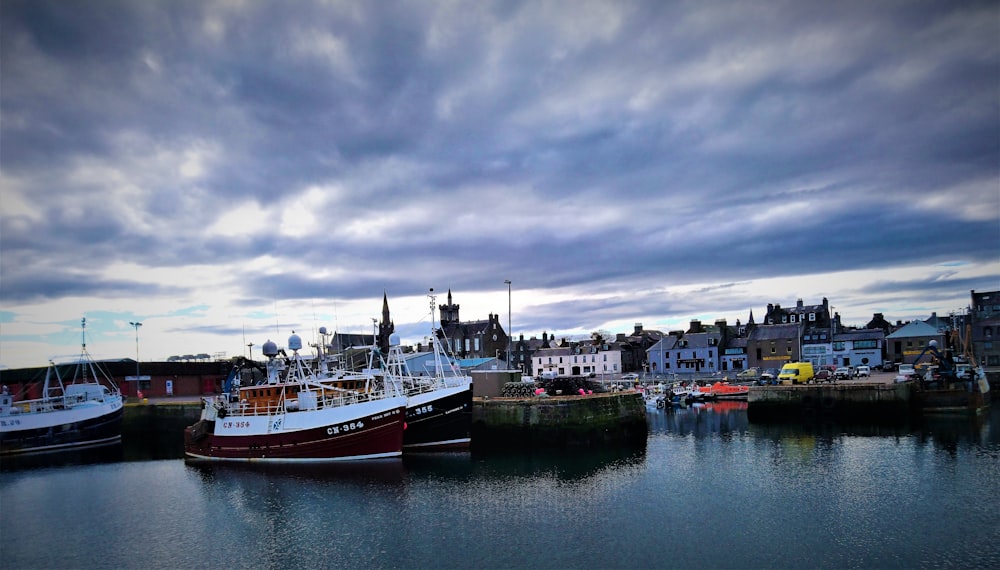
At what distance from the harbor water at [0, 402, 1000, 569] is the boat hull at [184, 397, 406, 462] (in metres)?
1.73

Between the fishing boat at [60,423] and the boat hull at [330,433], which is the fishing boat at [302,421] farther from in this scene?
the fishing boat at [60,423]

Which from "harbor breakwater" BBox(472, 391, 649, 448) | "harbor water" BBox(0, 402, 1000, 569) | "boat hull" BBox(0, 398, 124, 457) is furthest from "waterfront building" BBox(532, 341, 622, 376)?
"boat hull" BBox(0, 398, 124, 457)

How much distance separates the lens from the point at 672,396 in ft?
247

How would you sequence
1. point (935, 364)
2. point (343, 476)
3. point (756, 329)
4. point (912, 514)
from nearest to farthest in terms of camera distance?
1. point (912, 514)
2. point (343, 476)
3. point (935, 364)
4. point (756, 329)

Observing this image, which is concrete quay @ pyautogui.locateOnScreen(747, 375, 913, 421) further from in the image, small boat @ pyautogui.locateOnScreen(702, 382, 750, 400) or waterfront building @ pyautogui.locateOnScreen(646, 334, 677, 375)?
waterfront building @ pyautogui.locateOnScreen(646, 334, 677, 375)

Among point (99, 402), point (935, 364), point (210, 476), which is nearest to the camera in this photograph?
point (210, 476)

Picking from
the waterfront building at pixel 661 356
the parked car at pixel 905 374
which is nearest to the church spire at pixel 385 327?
the waterfront building at pixel 661 356

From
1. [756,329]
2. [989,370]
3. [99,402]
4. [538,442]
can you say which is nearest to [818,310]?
[756,329]

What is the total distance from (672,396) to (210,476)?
5214 centimetres

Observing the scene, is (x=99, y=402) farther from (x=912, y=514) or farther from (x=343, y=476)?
(x=912, y=514)

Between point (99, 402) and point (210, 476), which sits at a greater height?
point (99, 402)

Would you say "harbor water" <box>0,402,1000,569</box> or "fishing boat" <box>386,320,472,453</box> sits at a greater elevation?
"fishing boat" <box>386,320,472,453</box>

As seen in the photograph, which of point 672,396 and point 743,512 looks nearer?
point 743,512

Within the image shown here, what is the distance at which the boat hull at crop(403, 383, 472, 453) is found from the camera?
142 ft
